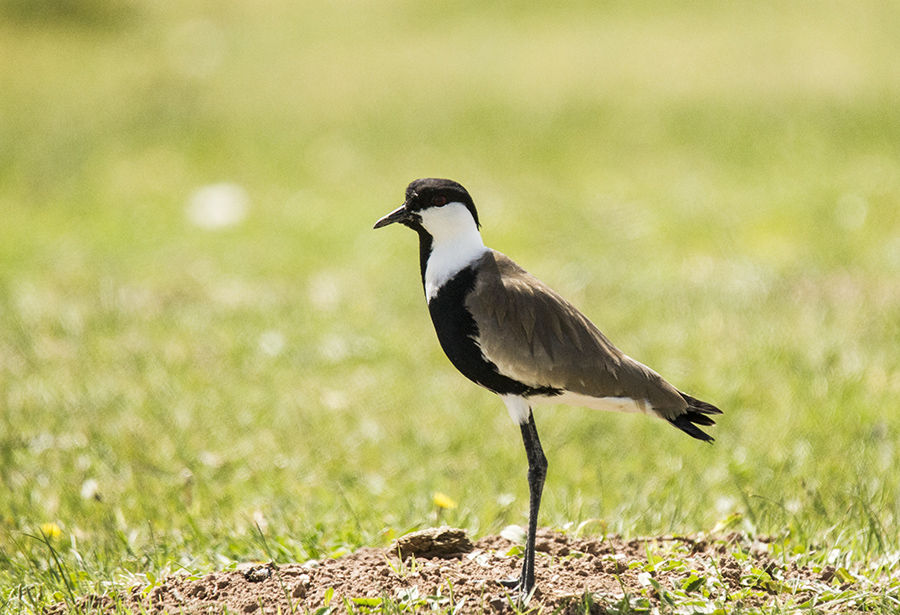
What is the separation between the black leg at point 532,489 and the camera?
3.16 m

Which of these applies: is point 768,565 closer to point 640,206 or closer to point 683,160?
point 640,206

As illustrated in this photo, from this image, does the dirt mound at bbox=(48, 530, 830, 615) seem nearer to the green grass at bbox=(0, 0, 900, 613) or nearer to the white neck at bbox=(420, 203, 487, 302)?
the green grass at bbox=(0, 0, 900, 613)

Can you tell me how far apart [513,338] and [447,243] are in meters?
0.40

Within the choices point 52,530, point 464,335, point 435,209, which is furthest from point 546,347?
point 52,530

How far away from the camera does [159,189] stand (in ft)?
34.4

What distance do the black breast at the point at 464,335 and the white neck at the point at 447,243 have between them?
0.09 ft

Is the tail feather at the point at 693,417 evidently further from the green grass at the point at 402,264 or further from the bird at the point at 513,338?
the green grass at the point at 402,264

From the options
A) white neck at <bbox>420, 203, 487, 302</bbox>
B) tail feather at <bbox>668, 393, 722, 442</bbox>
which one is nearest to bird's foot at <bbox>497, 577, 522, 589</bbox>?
tail feather at <bbox>668, 393, 722, 442</bbox>

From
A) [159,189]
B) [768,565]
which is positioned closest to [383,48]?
[159,189]

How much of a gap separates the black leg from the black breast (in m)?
0.17

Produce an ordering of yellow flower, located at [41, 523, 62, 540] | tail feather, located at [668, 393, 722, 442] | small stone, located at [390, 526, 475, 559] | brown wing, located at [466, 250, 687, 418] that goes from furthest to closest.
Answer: yellow flower, located at [41, 523, 62, 540]
small stone, located at [390, 526, 475, 559]
tail feather, located at [668, 393, 722, 442]
brown wing, located at [466, 250, 687, 418]

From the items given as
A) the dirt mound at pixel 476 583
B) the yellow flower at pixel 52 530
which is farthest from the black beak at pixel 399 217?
the yellow flower at pixel 52 530

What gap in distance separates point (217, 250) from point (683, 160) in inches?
211

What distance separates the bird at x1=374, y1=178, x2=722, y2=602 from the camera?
3.12 meters
